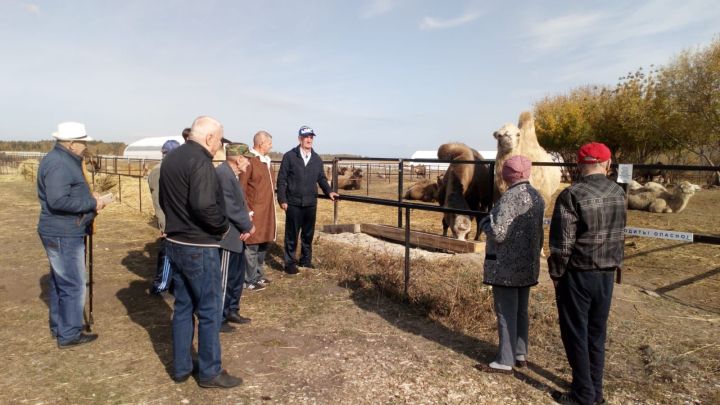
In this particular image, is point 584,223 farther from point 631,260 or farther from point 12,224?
point 12,224

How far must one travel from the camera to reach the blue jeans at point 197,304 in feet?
10.0

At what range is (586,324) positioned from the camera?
9.24ft

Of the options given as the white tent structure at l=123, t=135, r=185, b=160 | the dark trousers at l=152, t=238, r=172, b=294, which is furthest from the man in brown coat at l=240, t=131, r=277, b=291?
the white tent structure at l=123, t=135, r=185, b=160

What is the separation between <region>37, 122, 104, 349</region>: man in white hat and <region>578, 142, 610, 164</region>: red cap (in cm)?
365

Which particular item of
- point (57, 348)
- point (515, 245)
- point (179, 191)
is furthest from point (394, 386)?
point (57, 348)

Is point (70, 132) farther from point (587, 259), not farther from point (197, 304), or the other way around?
point (587, 259)

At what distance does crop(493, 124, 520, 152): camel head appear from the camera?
6230 mm

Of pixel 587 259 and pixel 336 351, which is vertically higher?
pixel 587 259

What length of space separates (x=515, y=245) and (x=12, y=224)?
11.5 m

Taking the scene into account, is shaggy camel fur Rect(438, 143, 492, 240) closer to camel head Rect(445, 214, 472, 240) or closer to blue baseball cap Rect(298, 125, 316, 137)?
camel head Rect(445, 214, 472, 240)

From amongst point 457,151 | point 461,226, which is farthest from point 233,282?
point 457,151

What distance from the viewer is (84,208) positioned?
3738 mm

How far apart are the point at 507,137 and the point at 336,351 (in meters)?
3.90

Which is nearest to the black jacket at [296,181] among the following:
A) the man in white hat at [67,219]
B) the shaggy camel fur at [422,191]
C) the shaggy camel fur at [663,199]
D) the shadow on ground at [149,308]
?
the shadow on ground at [149,308]
